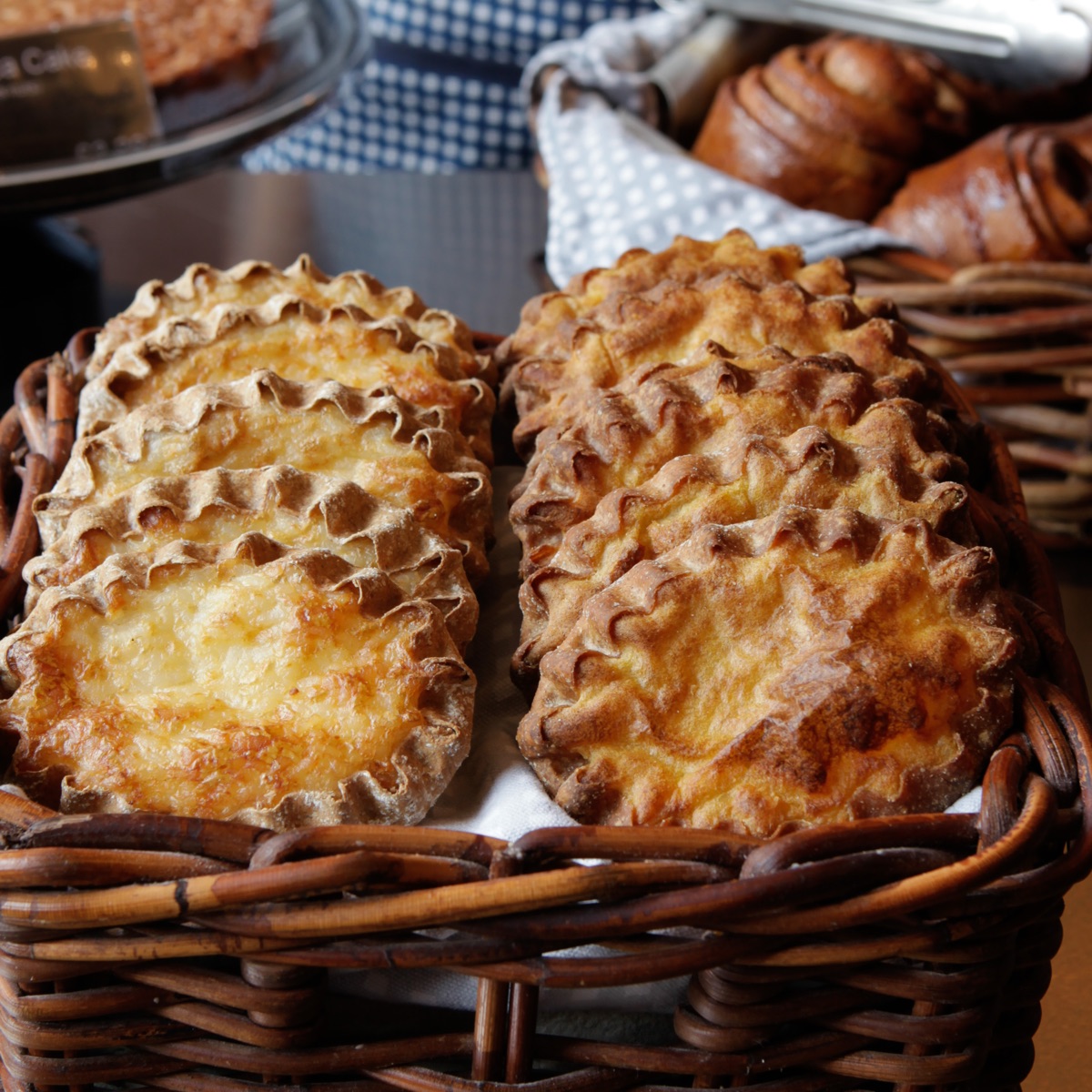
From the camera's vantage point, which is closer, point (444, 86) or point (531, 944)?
point (531, 944)

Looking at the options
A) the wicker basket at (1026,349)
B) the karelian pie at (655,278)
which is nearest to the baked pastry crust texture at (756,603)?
the karelian pie at (655,278)

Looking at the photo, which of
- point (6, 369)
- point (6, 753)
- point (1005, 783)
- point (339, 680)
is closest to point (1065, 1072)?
point (1005, 783)

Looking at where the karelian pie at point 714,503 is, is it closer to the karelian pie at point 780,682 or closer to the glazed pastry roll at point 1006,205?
the karelian pie at point 780,682

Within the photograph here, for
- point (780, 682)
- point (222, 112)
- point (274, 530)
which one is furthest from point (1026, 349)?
point (222, 112)

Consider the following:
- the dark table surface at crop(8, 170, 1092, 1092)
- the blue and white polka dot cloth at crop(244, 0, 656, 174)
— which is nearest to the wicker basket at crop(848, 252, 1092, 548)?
the dark table surface at crop(8, 170, 1092, 1092)

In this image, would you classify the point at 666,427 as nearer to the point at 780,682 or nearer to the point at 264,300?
the point at 780,682

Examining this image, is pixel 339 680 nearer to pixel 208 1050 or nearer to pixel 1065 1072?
pixel 208 1050

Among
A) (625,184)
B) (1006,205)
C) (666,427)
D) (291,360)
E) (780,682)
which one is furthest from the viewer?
(625,184)
